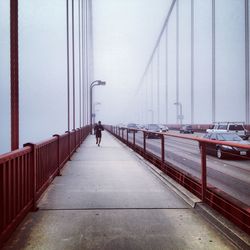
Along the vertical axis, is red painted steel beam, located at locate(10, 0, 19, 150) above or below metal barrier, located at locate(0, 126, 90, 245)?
above

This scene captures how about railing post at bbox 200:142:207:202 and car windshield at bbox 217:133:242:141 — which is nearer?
railing post at bbox 200:142:207:202

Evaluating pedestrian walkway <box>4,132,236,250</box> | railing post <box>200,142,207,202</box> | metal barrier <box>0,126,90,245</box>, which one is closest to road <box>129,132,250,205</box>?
railing post <box>200,142,207,202</box>

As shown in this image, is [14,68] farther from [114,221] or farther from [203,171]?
[203,171]

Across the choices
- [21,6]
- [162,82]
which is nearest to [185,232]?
[21,6]

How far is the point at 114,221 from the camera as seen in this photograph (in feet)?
13.9

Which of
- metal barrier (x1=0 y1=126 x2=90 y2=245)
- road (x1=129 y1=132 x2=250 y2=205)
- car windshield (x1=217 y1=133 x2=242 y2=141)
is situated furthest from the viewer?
car windshield (x1=217 y1=133 x2=242 y2=141)

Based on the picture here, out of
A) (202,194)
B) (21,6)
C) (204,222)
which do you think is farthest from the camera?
(21,6)

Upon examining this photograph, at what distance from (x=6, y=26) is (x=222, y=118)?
1866 inches

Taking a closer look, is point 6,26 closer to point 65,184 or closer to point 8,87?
point 8,87

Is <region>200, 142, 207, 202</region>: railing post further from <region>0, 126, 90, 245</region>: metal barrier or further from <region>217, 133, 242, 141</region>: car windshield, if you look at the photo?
<region>217, 133, 242, 141</region>: car windshield

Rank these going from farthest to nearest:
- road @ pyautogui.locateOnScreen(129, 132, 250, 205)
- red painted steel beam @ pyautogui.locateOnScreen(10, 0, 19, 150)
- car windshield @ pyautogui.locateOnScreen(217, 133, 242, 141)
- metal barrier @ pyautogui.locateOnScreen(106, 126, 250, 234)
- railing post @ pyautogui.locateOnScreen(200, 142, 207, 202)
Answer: car windshield @ pyautogui.locateOnScreen(217, 133, 242, 141) → red painted steel beam @ pyautogui.locateOnScreen(10, 0, 19, 150) → railing post @ pyautogui.locateOnScreen(200, 142, 207, 202) → road @ pyautogui.locateOnScreen(129, 132, 250, 205) → metal barrier @ pyautogui.locateOnScreen(106, 126, 250, 234)

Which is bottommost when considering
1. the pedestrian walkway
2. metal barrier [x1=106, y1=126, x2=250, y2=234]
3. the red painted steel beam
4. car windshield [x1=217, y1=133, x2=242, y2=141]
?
the pedestrian walkway

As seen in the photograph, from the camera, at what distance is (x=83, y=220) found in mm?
4277

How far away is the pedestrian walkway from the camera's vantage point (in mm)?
3504
